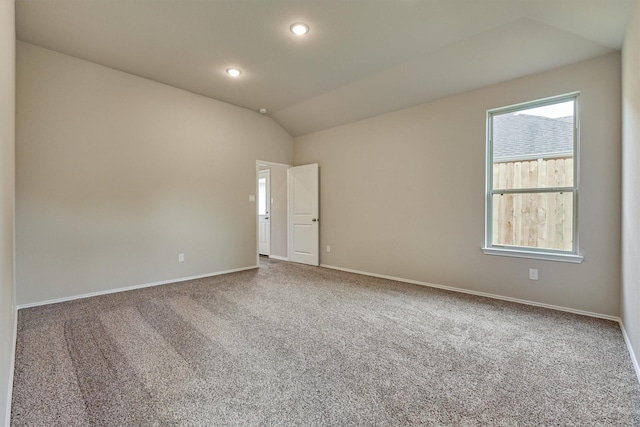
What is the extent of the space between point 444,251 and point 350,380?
265cm

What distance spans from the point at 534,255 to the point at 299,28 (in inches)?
138

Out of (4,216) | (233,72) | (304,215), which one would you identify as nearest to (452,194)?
(304,215)

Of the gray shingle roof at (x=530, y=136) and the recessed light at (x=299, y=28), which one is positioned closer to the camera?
the recessed light at (x=299, y=28)

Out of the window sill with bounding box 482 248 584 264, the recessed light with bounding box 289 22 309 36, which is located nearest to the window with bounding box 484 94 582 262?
the window sill with bounding box 482 248 584 264

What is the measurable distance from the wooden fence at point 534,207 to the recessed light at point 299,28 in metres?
2.74

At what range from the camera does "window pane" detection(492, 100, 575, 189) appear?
3123mm

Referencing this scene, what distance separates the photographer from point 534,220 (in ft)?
11.0

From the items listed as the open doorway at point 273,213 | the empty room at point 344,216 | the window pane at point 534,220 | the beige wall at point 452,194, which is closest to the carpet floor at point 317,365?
the empty room at point 344,216

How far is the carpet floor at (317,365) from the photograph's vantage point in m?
1.56

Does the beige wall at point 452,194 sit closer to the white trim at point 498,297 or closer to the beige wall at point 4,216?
the white trim at point 498,297

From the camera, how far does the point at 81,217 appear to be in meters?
3.49

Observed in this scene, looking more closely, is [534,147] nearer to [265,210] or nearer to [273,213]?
[273,213]

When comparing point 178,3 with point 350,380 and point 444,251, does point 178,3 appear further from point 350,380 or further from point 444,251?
point 444,251

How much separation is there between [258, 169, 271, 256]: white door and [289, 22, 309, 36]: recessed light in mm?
4005
